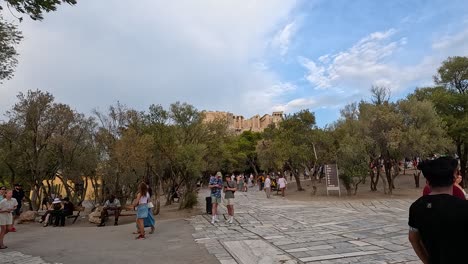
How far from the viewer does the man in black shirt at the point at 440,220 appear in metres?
2.37

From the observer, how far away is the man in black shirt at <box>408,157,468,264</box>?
2.37m

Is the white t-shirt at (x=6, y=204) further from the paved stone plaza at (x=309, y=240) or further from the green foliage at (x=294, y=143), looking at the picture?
the green foliage at (x=294, y=143)

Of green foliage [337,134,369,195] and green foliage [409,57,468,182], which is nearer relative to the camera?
green foliage [337,134,369,195]

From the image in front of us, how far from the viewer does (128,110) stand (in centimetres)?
1842

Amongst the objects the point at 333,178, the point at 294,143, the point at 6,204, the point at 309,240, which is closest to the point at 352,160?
the point at 333,178

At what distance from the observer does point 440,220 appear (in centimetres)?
241

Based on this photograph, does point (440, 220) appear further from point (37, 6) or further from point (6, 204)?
point (6, 204)

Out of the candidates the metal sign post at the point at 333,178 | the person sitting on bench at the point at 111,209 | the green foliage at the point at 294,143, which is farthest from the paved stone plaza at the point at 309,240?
the green foliage at the point at 294,143

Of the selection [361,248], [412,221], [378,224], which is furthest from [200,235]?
[412,221]

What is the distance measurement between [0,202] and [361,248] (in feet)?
29.5

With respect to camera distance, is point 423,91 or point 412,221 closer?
point 412,221

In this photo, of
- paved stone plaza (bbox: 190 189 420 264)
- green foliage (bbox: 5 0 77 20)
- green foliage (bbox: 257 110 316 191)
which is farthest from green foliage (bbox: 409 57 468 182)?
green foliage (bbox: 5 0 77 20)

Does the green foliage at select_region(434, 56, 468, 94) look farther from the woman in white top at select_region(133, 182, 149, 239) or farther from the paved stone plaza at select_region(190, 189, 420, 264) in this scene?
the woman in white top at select_region(133, 182, 149, 239)

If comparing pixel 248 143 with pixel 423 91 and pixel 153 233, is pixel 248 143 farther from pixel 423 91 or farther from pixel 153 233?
pixel 153 233
